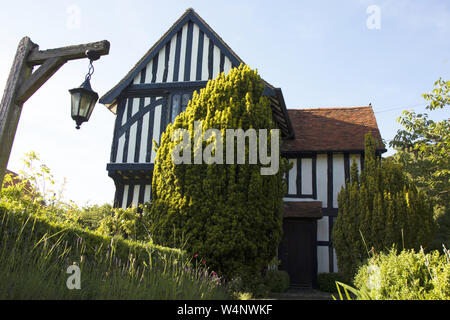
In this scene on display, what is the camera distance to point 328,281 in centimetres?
1123

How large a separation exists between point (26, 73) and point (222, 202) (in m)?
4.54

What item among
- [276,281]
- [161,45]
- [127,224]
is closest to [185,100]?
[161,45]

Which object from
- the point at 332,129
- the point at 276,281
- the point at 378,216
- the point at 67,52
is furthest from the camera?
the point at 332,129

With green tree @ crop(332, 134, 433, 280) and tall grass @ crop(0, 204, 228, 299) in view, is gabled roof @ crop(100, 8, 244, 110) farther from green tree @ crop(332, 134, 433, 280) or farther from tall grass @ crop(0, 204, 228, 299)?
tall grass @ crop(0, 204, 228, 299)

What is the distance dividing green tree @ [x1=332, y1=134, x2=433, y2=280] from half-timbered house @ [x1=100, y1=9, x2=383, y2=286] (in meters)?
1.65

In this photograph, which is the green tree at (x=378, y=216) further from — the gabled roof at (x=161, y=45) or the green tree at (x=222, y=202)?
the gabled roof at (x=161, y=45)

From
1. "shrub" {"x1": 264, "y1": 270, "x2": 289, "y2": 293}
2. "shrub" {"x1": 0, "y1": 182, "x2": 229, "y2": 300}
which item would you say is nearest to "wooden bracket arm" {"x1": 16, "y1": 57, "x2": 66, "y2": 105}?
"shrub" {"x1": 0, "y1": 182, "x2": 229, "y2": 300}

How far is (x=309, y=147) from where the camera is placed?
42.6 ft

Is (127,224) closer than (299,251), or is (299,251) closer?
(127,224)

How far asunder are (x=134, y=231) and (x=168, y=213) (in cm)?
208

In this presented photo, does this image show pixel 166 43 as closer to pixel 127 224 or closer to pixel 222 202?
pixel 127 224

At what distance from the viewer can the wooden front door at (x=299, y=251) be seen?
1219 cm

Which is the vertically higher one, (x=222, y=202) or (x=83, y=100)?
(x=83, y=100)
